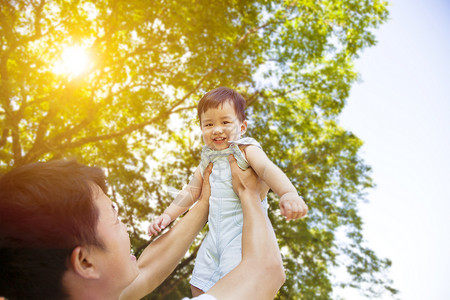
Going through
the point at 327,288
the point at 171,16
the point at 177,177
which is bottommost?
the point at 327,288

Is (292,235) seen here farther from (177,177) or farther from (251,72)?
(251,72)

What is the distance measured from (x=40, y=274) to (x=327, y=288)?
12313mm

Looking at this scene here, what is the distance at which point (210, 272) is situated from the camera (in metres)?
1.93

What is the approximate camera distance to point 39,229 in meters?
1.05

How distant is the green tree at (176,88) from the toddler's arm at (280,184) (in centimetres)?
593

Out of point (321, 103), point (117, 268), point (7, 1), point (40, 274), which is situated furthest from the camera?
point (321, 103)

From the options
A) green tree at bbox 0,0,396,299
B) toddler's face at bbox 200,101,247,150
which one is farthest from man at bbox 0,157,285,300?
green tree at bbox 0,0,396,299

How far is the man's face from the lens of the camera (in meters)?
1.22

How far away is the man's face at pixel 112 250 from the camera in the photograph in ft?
4.00

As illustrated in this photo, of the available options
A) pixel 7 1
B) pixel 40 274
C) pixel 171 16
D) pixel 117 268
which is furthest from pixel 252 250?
pixel 7 1

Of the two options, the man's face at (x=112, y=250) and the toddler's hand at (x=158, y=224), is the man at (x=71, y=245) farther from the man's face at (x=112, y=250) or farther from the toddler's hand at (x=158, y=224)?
the toddler's hand at (x=158, y=224)

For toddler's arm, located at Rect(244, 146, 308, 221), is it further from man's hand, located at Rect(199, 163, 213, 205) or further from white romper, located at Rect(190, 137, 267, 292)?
man's hand, located at Rect(199, 163, 213, 205)

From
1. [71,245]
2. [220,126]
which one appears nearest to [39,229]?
[71,245]

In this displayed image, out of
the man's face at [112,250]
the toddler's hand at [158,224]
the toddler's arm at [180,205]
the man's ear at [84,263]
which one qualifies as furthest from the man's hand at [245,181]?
the man's ear at [84,263]
